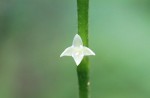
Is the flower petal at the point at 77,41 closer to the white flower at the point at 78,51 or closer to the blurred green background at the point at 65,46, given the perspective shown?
the white flower at the point at 78,51

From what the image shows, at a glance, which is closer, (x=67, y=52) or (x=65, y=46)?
(x=67, y=52)

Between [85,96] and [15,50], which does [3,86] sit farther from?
[85,96]

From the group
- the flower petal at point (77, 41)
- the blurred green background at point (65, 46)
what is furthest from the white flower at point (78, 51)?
the blurred green background at point (65, 46)

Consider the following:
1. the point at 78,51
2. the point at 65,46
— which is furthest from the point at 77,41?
the point at 65,46

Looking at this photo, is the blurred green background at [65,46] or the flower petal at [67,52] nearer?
the flower petal at [67,52]

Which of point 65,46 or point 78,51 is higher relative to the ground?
point 78,51

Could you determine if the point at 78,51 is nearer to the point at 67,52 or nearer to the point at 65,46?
the point at 67,52

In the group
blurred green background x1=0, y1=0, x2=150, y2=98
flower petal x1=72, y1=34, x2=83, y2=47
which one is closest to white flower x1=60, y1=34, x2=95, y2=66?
flower petal x1=72, y1=34, x2=83, y2=47

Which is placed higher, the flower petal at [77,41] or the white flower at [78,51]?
the flower petal at [77,41]

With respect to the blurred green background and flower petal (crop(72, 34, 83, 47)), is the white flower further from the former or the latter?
the blurred green background
